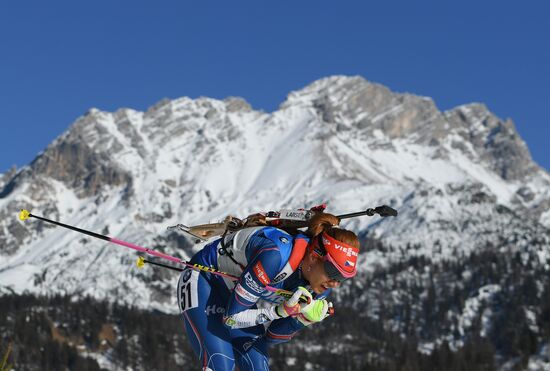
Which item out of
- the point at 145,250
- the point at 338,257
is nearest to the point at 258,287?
the point at 338,257

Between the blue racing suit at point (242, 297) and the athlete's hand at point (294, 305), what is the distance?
13 centimetres

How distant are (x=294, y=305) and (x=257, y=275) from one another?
565 mm

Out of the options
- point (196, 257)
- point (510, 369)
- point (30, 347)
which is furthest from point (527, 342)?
point (196, 257)

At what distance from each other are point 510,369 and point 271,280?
614 ft

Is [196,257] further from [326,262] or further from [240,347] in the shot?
[326,262]

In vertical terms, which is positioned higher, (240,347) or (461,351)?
(461,351)

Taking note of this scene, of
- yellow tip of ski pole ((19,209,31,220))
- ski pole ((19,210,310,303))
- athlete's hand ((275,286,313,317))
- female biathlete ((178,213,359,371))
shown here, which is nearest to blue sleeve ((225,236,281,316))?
female biathlete ((178,213,359,371))

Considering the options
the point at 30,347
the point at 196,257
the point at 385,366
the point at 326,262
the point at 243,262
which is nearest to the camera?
the point at 326,262

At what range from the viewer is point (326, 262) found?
935 cm

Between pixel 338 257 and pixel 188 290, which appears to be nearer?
pixel 338 257

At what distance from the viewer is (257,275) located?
9375 millimetres

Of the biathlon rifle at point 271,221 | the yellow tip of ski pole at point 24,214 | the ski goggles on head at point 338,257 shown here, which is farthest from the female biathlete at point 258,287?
the yellow tip of ski pole at point 24,214

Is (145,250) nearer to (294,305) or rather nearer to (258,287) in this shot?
(258,287)

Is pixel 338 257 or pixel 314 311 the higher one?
pixel 338 257
